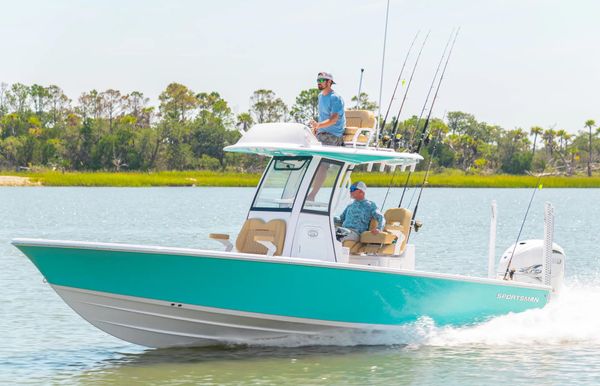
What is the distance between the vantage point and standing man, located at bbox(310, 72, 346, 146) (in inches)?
485

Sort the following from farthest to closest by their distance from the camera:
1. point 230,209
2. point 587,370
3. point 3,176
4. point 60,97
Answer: point 60,97 < point 3,176 < point 230,209 < point 587,370

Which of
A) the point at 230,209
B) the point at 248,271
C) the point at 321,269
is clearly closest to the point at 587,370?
the point at 321,269

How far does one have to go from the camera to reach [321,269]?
38.1 ft

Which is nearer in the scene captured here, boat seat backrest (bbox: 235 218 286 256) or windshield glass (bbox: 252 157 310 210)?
boat seat backrest (bbox: 235 218 286 256)

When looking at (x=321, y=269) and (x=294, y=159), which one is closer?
(x=321, y=269)

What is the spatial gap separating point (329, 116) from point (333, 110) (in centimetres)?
10

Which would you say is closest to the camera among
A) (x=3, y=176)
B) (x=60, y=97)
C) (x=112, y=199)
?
(x=112, y=199)

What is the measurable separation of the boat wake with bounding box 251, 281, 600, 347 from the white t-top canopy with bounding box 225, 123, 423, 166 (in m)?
1.98

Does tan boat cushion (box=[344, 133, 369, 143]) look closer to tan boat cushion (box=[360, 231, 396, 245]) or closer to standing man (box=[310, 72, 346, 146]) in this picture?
standing man (box=[310, 72, 346, 146])

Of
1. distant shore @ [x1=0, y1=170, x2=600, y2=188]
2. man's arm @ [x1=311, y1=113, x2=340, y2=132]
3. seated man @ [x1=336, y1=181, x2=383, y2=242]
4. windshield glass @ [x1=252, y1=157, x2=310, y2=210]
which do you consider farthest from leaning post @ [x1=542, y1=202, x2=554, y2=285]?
distant shore @ [x1=0, y1=170, x2=600, y2=188]

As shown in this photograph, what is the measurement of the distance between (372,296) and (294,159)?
183 cm

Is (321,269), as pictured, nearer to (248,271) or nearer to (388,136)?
(248,271)

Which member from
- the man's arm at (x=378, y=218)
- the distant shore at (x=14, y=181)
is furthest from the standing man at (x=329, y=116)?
the distant shore at (x=14, y=181)

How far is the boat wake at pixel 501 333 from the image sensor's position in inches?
488
